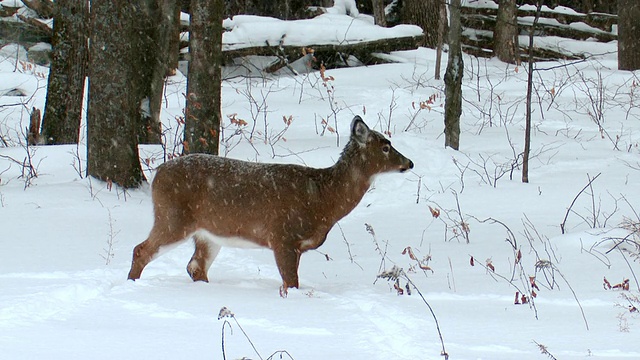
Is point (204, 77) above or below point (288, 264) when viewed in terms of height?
above

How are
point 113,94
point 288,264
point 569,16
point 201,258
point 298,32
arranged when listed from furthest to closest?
point 569,16 < point 298,32 < point 113,94 < point 201,258 < point 288,264

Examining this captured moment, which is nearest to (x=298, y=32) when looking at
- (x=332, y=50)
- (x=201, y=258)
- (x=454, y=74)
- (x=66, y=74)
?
(x=332, y=50)

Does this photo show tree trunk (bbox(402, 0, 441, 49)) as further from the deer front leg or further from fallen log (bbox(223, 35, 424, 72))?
the deer front leg

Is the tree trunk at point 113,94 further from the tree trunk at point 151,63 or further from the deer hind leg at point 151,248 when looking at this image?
the deer hind leg at point 151,248

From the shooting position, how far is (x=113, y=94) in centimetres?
1095

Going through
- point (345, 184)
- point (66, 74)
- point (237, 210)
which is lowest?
point (237, 210)

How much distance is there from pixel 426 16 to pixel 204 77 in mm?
14022

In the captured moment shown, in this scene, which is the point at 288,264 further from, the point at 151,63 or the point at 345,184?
the point at 151,63

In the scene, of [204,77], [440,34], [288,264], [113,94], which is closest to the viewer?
[288,264]

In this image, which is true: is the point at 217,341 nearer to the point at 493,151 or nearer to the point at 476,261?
the point at 476,261

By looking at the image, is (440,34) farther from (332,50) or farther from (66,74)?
(66,74)

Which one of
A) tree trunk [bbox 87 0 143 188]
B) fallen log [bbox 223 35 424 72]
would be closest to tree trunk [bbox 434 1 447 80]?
fallen log [bbox 223 35 424 72]

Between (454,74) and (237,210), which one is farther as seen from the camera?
(454,74)

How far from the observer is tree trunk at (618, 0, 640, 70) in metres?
19.9
